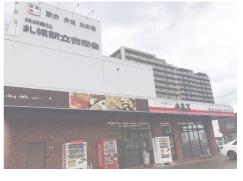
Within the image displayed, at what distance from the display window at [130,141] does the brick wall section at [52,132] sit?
999 mm

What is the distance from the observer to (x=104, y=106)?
10.7 m

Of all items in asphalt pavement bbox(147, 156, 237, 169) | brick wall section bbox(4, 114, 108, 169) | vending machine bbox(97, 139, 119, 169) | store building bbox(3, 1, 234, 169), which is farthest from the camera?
vending machine bbox(97, 139, 119, 169)

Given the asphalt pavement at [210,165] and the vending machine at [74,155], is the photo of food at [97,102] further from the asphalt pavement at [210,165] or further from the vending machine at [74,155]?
the asphalt pavement at [210,165]

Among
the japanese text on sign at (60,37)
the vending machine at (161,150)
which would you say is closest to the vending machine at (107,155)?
the vending machine at (161,150)

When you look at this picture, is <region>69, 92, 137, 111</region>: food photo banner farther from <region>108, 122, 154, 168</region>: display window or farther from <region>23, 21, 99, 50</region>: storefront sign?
<region>23, 21, 99, 50</region>: storefront sign

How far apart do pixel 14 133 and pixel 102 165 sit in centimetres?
524

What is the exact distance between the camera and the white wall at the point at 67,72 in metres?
10.8

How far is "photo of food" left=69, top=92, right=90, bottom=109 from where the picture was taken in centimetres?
958

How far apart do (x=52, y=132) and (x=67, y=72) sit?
432cm

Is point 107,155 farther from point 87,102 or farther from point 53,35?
point 53,35

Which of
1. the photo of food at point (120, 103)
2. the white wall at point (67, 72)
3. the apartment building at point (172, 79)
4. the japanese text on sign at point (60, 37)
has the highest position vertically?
the apartment building at point (172, 79)

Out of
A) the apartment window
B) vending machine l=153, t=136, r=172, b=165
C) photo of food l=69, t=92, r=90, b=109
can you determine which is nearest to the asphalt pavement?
vending machine l=153, t=136, r=172, b=165

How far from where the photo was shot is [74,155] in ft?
34.2

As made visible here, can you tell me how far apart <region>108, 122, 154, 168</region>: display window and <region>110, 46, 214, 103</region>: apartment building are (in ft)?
150
